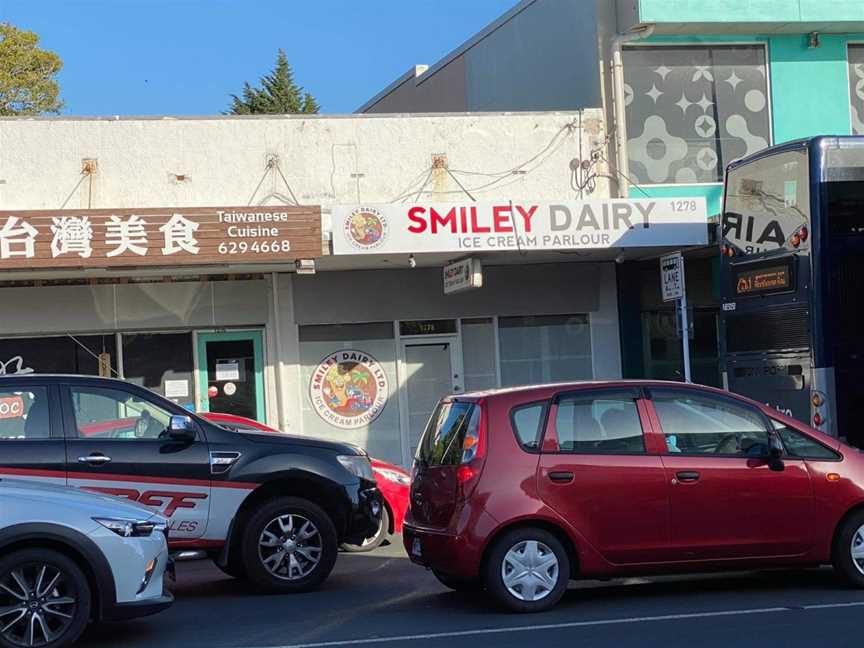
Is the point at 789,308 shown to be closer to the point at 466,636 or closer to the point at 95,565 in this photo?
the point at 466,636

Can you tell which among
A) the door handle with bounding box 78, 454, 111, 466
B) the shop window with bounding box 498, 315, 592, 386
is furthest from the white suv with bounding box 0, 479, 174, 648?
the shop window with bounding box 498, 315, 592, 386

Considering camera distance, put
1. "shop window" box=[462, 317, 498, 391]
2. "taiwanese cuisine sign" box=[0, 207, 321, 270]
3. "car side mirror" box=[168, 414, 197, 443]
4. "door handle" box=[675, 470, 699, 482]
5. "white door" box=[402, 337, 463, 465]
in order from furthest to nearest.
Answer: "shop window" box=[462, 317, 498, 391] → "white door" box=[402, 337, 463, 465] → "taiwanese cuisine sign" box=[0, 207, 321, 270] → "car side mirror" box=[168, 414, 197, 443] → "door handle" box=[675, 470, 699, 482]

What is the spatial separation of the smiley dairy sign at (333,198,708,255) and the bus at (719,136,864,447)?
2.77 m

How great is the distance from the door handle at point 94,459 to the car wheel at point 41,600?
2052mm

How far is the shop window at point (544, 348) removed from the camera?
19375 mm

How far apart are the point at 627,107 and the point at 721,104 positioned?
1.48 metres

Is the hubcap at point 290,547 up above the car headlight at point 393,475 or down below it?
below

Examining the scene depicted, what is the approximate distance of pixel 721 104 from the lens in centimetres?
1888

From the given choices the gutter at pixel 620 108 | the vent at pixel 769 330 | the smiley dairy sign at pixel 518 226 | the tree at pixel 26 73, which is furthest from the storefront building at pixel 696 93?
the tree at pixel 26 73

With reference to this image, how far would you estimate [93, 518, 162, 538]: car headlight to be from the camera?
8.03 meters

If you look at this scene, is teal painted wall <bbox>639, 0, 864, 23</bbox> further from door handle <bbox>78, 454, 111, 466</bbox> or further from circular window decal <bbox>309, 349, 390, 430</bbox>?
door handle <bbox>78, 454, 111, 466</bbox>

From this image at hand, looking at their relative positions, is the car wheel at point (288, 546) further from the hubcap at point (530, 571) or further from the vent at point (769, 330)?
the vent at point (769, 330)

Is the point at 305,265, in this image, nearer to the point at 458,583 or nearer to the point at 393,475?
the point at 393,475

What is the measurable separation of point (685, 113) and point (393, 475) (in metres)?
8.26
